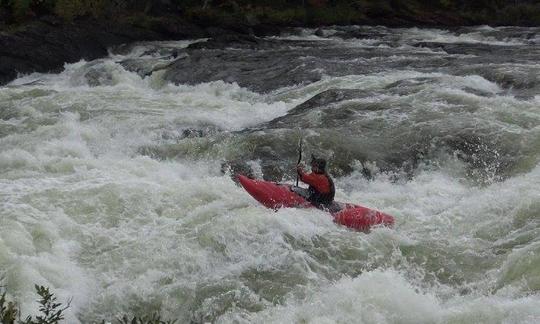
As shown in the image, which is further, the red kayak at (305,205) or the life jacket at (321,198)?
the life jacket at (321,198)

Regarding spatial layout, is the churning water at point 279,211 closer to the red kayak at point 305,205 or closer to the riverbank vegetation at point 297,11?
the red kayak at point 305,205

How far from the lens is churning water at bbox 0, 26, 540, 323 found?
5129 mm

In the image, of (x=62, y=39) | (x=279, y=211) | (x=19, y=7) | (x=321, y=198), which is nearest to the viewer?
(x=279, y=211)

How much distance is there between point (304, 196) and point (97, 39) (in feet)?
44.6

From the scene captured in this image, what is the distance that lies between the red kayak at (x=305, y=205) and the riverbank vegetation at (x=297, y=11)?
564 inches

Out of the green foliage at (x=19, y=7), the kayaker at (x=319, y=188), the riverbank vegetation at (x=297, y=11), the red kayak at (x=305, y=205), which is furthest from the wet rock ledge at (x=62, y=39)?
the kayaker at (x=319, y=188)

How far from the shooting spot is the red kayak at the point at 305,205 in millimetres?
6348

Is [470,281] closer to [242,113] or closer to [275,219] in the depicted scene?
[275,219]

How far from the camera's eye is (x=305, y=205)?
6.82m

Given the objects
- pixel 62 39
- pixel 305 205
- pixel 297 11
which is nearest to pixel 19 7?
pixel 62 39

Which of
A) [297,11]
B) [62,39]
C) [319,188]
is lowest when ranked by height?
[297,11]

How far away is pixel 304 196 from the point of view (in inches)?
272

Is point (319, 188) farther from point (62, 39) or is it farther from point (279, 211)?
point (62, 39)

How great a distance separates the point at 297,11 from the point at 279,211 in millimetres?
20303
